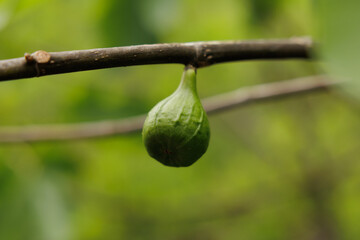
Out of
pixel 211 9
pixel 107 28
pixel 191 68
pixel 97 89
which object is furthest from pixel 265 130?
pixel 191 68

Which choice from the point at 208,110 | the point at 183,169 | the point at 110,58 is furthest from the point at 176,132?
the point at 183,169

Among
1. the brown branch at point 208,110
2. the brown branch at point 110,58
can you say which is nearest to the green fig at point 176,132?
the brown branch at point 110,58

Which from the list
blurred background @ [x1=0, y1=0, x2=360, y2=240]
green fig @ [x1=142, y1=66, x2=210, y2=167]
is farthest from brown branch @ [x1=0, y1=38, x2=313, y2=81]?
blurred background @ [x1=0, y1=0, x2=360, y2=240]

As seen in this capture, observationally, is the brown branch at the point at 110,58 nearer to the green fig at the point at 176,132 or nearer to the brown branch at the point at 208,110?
the green fig at the point at 176,132

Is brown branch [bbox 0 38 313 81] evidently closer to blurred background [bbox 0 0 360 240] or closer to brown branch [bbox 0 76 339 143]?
brown branch [bbox 0 76 339 143]

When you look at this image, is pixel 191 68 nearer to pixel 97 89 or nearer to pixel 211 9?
pixel 97 89

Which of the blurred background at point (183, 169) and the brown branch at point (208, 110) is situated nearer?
the brown branch at point (208, 110)
